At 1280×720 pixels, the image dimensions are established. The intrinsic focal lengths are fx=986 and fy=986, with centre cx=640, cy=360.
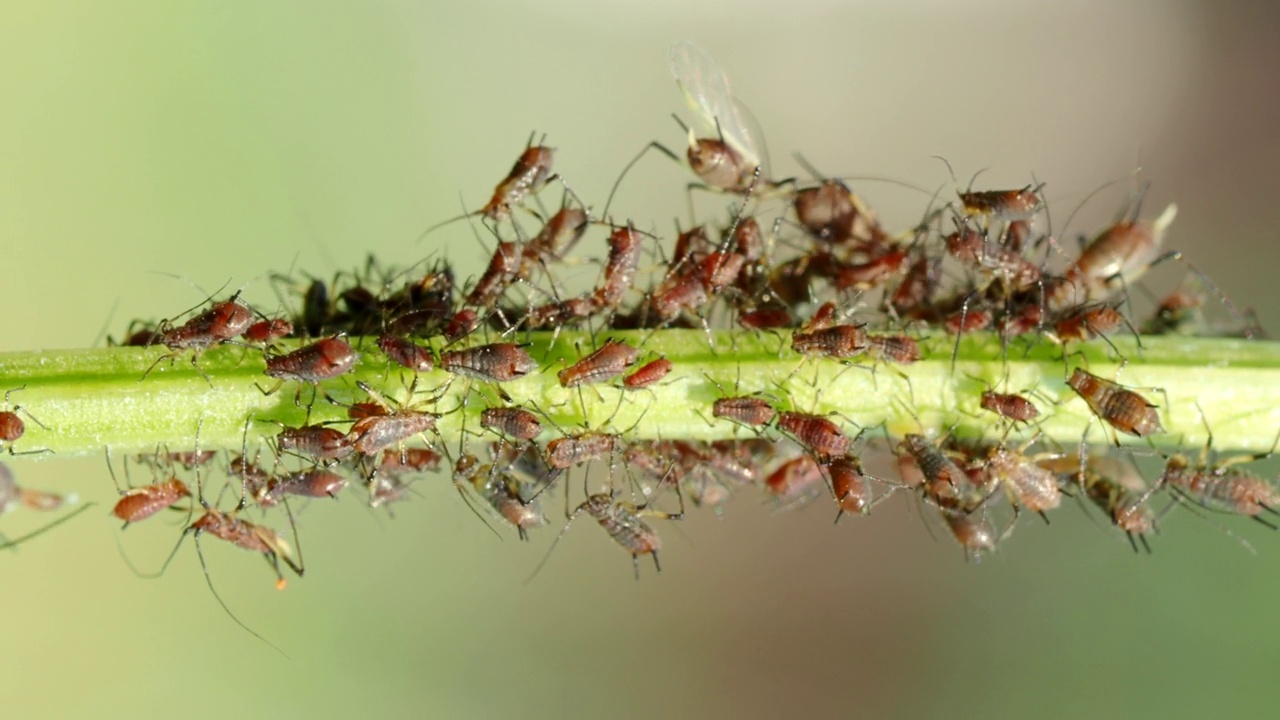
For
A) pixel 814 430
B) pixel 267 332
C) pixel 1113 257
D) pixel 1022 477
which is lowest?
pixel 1022 477

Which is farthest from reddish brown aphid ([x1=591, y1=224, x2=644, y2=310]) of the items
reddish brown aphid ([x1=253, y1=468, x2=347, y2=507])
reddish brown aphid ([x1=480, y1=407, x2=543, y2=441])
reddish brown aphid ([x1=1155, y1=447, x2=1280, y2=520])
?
reddish brown aphid ([x1=1155, y1=447, x2=1280, y2=520])

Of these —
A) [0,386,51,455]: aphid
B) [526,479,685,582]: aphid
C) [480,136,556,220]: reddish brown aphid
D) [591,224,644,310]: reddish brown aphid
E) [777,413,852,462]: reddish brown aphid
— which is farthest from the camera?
[480,136,556,220]: reddish brown aphid

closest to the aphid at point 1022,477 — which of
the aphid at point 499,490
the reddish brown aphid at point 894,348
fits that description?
the reddish brown aphid at point 894,348

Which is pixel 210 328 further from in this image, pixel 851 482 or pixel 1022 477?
pixel 1022 477

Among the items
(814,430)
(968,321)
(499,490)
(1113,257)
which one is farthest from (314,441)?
(1113,257)

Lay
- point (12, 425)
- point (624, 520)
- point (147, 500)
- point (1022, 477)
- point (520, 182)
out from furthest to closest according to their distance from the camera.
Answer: point (520, 182), point (624, 520), point (147, 500), point (1022, 477), point (12, 425)

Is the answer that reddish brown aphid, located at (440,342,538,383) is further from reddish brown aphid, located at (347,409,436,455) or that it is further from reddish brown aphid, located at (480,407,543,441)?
reddish brown aphid, located at (347,409,436,455)
